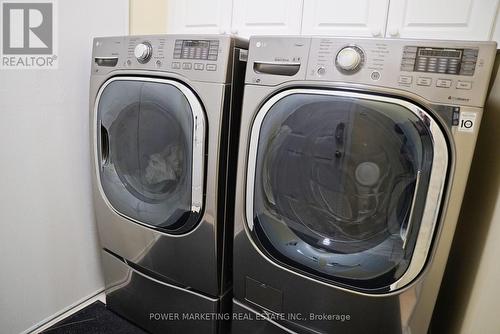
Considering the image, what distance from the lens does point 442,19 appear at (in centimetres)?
112

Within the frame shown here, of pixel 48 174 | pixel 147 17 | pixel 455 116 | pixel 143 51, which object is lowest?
pixel 48 174

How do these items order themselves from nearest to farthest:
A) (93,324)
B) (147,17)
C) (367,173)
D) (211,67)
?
1. (367,173)
2. (211,67)
3. (93,324)
4. (147,17)

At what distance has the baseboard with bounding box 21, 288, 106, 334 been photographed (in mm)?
1315

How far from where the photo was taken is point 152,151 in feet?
3.66

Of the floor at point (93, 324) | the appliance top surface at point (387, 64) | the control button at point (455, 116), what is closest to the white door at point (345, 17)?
the appliance top surface at point (387, 64)

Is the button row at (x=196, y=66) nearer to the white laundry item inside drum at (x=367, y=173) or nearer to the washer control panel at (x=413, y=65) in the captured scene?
the washer control panel at (x=413, y=65)

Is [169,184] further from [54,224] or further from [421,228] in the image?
[421,228]

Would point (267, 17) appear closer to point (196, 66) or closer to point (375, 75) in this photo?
point (196, 66)

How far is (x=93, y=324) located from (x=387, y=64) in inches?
61.6

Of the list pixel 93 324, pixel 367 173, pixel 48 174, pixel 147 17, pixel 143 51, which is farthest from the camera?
pixel 147 17

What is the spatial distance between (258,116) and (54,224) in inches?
40.4

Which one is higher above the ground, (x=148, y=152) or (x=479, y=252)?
(x=148, y=152)

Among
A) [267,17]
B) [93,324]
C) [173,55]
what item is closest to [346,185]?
[173,55]

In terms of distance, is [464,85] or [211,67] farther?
[211,67]
